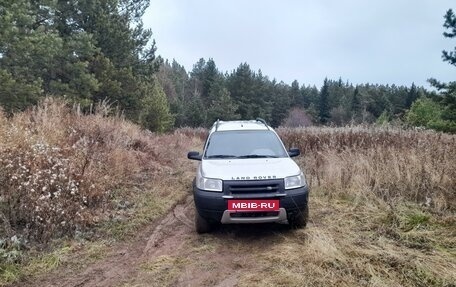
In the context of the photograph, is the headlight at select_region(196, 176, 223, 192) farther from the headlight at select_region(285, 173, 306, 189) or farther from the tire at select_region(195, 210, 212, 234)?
the headlight at select_region(285, 173, 306, 189)

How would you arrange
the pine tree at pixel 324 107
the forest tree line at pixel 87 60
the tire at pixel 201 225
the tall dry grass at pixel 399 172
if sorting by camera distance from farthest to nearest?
1. the pine tree at pixel 324 107
2. the forest tree line at pixel 87 60
3. the tall dry grass at pixel 399 172
4. the tire at pixel 201 225

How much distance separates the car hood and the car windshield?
27cm

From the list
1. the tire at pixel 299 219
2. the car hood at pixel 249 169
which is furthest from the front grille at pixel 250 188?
the tire at pixel 299 219

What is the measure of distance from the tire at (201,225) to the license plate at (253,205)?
0.66m

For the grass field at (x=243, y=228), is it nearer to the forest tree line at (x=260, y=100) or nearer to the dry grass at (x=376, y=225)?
the dry grass at (x=376, y=225)

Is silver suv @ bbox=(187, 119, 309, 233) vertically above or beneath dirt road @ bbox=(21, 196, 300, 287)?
above

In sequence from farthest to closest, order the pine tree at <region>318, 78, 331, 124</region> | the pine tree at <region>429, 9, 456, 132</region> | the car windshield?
the pine tree at <region>318, 78, 331, 124</region> < the pine tree at <region>429, 9, 456, 132</region> < the car windshield

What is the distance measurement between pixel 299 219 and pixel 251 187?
105 cm

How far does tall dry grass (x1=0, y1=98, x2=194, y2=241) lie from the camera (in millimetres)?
5156

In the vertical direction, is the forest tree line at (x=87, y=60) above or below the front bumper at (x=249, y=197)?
above

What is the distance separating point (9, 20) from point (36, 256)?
37.5ft

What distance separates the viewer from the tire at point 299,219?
5.45 m

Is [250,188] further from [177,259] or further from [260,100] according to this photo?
[260,100]

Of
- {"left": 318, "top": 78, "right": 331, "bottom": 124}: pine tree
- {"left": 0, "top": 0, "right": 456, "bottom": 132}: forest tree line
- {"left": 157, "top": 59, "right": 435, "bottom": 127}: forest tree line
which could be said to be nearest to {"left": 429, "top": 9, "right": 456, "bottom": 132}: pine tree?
{"left": 0, "top": 0, "right": 456, "bottom": 132}: forest tree line
